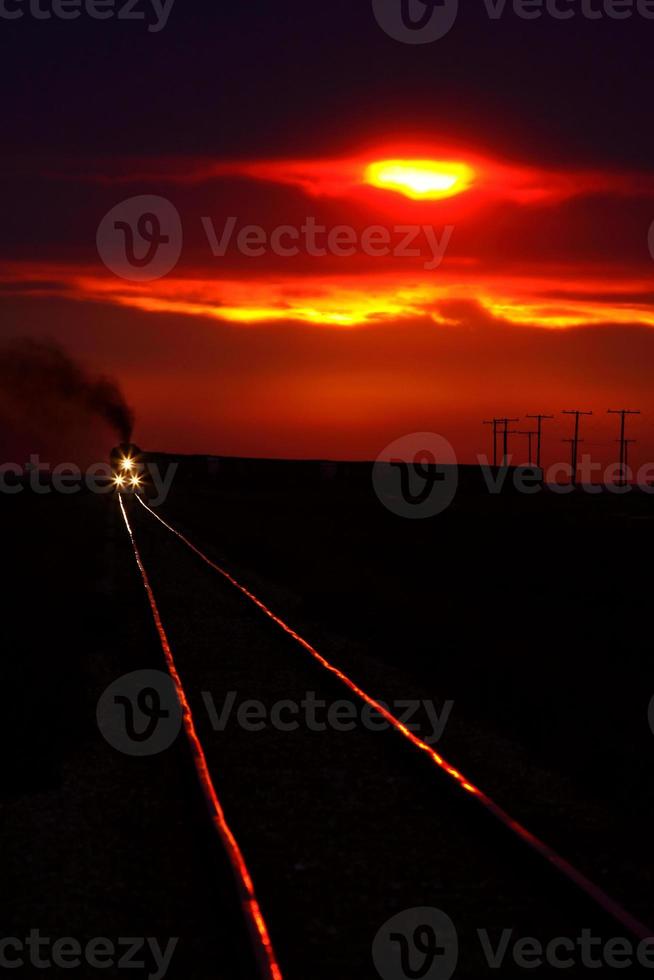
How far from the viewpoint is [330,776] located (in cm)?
948

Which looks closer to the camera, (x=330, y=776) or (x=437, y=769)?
(x=437, y=769)

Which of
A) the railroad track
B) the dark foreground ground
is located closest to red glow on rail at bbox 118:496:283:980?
the railroad track

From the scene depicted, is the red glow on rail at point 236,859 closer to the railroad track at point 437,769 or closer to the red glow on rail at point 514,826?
the railroad track at point 437,769

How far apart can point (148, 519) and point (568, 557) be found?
22.2m

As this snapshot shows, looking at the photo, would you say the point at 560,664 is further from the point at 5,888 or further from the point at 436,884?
the point at 5,888

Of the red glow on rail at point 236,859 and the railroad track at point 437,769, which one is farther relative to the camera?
the railroad track at point 437,769

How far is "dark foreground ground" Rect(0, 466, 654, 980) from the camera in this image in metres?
6.59

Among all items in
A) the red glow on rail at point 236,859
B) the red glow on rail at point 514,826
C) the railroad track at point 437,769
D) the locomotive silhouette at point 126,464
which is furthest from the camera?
the locomotive silhouette at point 126,464

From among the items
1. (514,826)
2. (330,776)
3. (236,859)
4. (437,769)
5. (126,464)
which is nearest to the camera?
(236,859)

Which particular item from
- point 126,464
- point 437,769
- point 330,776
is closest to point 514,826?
point 437,769

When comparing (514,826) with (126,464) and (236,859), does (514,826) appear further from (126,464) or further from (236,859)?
(126,464)

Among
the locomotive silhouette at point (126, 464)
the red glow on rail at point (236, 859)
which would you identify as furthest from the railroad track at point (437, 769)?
the locomotive silhouette at point (126, 464)

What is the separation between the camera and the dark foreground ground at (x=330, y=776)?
659cm

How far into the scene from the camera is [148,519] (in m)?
51.0
